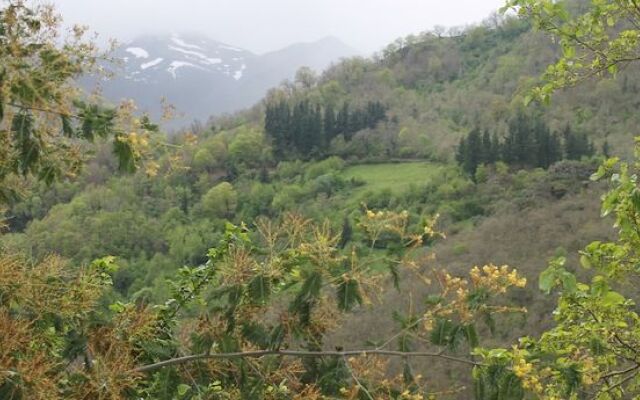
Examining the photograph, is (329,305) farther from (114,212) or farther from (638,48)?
(114,212)

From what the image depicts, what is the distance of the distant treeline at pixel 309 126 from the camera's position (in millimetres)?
67875

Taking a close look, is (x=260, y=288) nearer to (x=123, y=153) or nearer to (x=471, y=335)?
(x=123, y=153)

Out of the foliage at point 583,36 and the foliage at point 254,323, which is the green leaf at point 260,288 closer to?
the foliage at point 254,323

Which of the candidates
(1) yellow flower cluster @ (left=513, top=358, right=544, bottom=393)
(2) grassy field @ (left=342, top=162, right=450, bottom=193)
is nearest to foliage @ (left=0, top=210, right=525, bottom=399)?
(1) yellow flower cluster @ (left=513, top=358, right=544, bottom=393)

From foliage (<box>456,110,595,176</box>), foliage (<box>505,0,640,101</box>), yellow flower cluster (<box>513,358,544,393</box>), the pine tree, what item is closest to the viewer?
yellow flower cluster (<box>513,358,544,393</box>)

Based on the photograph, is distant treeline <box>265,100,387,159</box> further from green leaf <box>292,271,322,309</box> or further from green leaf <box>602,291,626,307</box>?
green leaf <box>292,271,322,309</box>

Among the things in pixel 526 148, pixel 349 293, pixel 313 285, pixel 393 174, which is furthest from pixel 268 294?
pixel 393 174

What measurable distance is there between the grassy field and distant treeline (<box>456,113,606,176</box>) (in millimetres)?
3623

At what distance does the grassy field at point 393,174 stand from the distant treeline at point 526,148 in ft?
11.9

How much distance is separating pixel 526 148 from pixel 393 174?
1424 centimetres

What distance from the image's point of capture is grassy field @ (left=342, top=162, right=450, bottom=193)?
5638 cm

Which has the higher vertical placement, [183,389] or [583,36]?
[583,36]

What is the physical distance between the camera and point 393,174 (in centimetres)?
6009

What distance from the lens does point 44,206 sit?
210 ft
